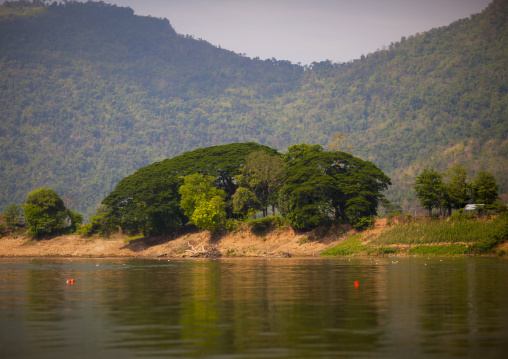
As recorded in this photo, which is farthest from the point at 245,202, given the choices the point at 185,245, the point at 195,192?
the point at 185,245

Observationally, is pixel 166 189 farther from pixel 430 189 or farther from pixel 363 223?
pixel 430 189

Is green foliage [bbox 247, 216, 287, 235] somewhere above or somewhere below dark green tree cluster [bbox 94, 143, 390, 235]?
below

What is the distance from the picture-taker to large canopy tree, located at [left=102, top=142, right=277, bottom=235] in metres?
120

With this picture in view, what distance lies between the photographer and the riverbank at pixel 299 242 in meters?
80.0

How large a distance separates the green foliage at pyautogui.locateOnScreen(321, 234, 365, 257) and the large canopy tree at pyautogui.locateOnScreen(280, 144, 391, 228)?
3.91m

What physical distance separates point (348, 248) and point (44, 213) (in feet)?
242

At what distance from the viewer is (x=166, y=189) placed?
123m

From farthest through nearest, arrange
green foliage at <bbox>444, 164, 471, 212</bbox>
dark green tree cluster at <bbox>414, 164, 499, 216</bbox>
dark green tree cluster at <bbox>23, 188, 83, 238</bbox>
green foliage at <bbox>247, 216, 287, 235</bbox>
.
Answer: dark green tree cluster at <bbox>23, 188, 83, 238</bbox>
green foliage at <bbox>247, 216, 287, 235</bbox>
green foliage at <bbox>444, 164, 471, 212</bbox>
dark green tree cluster at <bbox>414, 164, 499, 216</bbox>

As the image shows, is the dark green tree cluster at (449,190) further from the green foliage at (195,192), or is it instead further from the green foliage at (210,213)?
the green foliage at (195,192)

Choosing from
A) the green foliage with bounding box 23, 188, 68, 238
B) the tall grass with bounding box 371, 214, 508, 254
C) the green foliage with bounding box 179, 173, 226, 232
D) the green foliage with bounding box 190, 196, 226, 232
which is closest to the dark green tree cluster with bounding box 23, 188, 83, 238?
the green foliage with bounding box 23, 188, 68, 238

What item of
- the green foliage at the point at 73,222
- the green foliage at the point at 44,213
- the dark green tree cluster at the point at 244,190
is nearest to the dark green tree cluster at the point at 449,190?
the dark green tree cluster at the point at 244,190

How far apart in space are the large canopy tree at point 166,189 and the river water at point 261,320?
8053cm

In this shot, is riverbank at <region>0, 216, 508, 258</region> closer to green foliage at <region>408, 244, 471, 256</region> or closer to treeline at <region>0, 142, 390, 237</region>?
green foliage at <region>408, 244, 471, 256</region>

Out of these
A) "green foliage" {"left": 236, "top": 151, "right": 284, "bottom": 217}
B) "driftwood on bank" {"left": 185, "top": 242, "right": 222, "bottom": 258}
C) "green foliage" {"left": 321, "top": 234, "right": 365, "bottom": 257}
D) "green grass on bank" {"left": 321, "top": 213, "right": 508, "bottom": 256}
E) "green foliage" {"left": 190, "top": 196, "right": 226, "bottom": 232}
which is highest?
"green foliage" {"left": 236, "top": 151, "right": 284, "bottom": 217}
